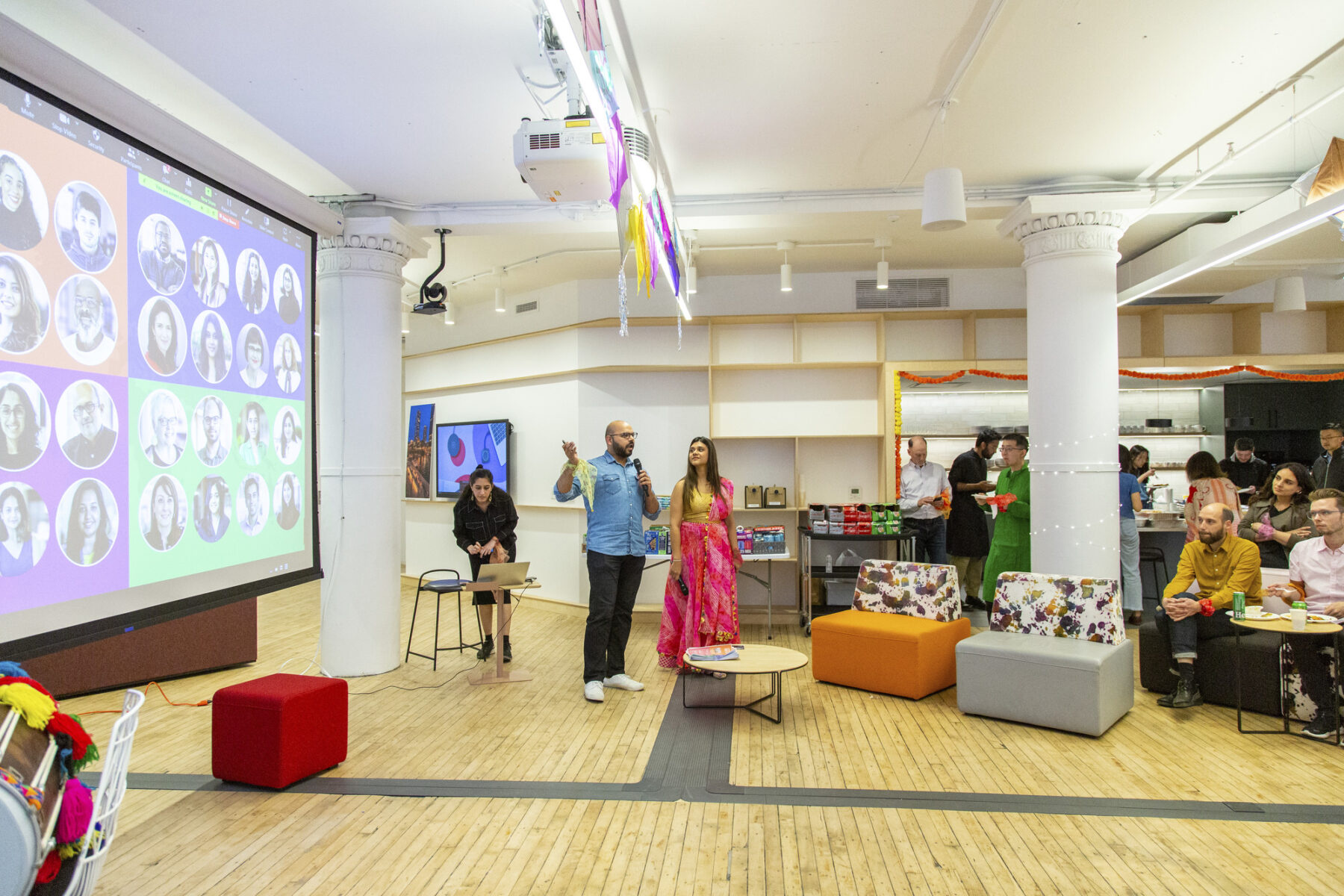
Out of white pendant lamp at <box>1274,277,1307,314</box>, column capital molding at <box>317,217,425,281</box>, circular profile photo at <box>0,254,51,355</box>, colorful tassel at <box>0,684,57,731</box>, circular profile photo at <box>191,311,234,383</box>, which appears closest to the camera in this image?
colorful tassel at <box>0,684,57,731</box>

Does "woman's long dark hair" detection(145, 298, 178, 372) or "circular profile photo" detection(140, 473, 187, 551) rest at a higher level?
"woman's long dark hair" detection(145, 298, 178, 372)

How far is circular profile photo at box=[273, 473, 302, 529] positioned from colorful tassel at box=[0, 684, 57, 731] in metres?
2.19

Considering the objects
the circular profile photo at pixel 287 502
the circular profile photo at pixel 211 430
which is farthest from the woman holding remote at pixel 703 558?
the circular profile photo at pixel 211 430

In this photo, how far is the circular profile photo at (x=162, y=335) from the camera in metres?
2.95

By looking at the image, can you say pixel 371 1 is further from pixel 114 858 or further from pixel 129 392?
pixel 114 858

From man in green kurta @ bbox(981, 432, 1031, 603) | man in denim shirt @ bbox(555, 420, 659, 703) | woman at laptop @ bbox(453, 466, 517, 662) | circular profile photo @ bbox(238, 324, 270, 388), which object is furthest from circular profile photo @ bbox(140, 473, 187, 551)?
man in green kurta @ bbox(981, 432, 1031, 603)

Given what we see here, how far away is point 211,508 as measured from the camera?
337cm

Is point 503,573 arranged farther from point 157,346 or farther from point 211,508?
point 157,346

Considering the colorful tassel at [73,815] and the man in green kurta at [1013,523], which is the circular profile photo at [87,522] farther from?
the man in green kurta at [1013,523]

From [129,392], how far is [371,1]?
6.49 feet

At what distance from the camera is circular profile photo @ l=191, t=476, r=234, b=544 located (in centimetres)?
328

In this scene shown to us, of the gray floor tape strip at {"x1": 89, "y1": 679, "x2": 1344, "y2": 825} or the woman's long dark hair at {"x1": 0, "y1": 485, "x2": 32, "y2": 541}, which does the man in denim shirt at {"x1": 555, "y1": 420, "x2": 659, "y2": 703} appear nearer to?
the gray floor tape strip at {"x1": 89, "y1": 679, "x2": 1344, "y2": 825}

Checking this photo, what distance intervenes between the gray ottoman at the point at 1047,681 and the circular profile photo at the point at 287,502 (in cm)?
385

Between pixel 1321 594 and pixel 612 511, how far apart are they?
4.17 m
